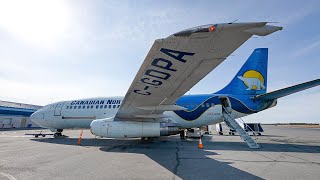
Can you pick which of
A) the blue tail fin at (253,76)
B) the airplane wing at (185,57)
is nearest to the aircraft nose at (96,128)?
the airplane wing at (185,57)

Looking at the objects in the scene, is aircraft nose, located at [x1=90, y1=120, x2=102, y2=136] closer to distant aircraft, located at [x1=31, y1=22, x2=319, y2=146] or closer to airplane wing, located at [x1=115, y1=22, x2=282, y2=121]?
distant aircraft, located at [x1=31, y1=22, x2=319, y2=146]

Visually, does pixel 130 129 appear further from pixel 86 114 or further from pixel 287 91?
pixel 287 91

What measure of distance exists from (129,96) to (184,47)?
13.8ft

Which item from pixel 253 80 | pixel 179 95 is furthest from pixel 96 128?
pixel 253 80

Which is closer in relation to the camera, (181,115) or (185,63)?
(185,63)

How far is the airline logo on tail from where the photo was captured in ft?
48.0

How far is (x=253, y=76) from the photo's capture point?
15.0m

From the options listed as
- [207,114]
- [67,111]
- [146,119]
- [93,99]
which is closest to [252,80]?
[207,114]

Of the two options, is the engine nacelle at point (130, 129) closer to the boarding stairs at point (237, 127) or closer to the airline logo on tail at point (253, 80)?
the boarding stairs at point (237, 127)

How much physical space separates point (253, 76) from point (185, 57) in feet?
40.0

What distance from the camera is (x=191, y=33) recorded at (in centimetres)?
430

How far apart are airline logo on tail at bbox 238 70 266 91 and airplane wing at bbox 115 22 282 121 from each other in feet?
30.6

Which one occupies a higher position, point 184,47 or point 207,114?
point 184,47

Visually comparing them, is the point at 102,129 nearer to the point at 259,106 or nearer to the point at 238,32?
the point at 238,32
